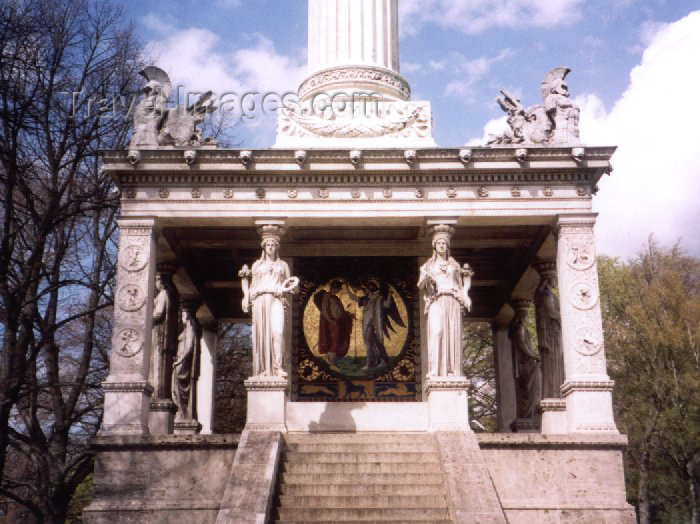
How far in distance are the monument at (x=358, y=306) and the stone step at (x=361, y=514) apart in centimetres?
4

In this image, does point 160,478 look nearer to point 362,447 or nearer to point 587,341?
point 362,447

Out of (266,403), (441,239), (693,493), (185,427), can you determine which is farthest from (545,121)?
(693,493)

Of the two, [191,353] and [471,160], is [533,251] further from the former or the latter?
[191,353]

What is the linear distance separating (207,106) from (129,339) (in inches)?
204

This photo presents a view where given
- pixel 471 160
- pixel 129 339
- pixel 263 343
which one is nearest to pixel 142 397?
pixel 129 339

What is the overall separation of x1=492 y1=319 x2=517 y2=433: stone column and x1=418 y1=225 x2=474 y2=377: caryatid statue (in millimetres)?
6699

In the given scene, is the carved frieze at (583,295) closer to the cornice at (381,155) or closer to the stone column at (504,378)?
the cornice at (381,155)

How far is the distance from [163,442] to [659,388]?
1040 inches

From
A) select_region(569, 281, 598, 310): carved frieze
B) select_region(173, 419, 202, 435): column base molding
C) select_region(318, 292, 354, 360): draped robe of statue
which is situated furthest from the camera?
select_region(173, 419, 202, 435): column base molding

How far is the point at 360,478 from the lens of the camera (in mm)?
15156

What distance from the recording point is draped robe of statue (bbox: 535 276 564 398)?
20.6 metres

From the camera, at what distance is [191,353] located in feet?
75.8

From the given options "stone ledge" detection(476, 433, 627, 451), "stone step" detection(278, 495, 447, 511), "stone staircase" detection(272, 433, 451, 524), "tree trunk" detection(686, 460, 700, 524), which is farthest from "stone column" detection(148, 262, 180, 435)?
"tree trunk" detection(686, 460, 700, 524)

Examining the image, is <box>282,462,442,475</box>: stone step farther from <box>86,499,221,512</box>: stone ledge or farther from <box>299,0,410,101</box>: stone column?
<box>299,0,410,101</box>: stone column
